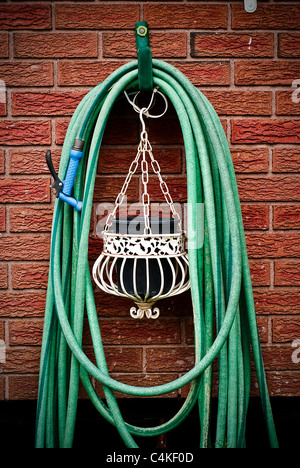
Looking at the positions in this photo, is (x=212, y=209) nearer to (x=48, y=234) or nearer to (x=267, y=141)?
(x=267, y=141)

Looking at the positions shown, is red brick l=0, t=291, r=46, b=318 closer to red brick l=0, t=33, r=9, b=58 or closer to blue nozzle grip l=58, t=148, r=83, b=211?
blue nozzle grip l=58, t=148, r=83, b=211

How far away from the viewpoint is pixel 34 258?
4.70ft

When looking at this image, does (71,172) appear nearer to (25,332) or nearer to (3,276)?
(3,276)

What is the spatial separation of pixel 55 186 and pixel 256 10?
0.93 metres

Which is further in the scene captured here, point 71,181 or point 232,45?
point 232,45

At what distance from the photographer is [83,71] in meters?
1.40

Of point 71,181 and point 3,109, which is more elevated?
point 3,109

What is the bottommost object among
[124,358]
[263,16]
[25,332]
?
[124,358]

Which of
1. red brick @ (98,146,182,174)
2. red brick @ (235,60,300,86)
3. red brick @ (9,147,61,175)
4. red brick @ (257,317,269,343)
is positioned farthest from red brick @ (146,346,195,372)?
red brick @ (235,60,300,86)

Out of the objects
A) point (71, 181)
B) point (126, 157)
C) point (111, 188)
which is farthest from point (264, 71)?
point (71, 181)

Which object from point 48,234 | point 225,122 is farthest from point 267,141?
point 48,234

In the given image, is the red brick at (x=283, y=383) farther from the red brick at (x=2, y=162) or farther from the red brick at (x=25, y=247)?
the red brick at (x=2, y=162)

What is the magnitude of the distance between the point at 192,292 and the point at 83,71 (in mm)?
852

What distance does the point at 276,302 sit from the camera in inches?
57.0
